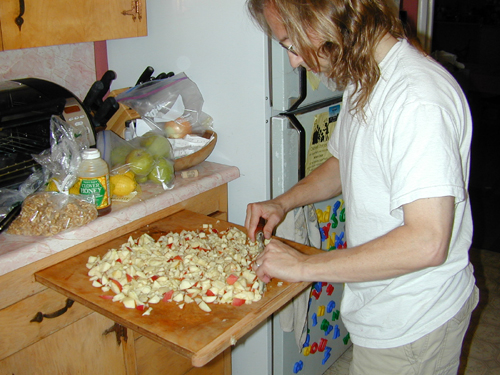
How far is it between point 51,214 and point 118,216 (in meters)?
0.19

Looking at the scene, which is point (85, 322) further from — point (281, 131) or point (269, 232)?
point (281, 131)

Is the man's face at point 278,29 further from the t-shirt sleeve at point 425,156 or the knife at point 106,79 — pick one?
the knife at point 106,79

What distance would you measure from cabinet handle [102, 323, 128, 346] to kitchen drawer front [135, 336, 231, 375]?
6 cm

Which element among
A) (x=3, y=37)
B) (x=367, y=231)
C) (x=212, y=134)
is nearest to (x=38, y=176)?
(x=3, y=37)

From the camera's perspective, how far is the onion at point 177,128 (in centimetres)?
178

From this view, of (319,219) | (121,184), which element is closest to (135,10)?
(121,184)

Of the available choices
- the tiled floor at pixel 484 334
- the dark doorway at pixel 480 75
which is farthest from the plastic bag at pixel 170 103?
the dark doorway at pixel 480 75

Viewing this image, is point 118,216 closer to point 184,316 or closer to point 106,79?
point 184,316

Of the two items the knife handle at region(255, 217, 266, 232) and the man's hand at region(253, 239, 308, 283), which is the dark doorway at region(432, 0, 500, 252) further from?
the man's hand at region(253, 239, 308, 283)

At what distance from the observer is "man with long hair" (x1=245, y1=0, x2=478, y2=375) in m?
0.92

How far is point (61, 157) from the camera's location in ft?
4.71

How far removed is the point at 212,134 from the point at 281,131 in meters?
0.26

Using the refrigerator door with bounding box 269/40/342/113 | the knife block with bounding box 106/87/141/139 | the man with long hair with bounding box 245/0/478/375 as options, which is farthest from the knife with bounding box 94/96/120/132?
the man with long hair with bounding box 245/0/478/375

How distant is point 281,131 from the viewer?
1.69 m
